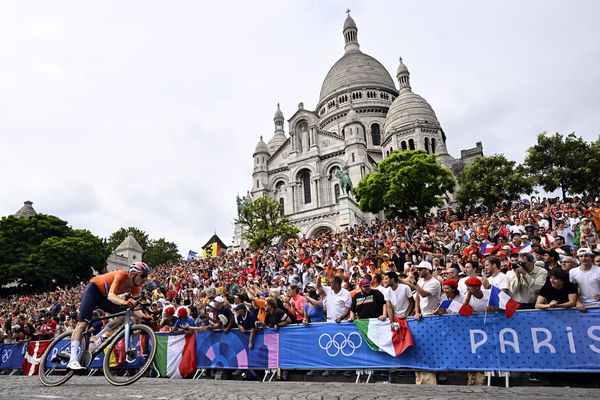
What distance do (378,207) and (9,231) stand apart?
130 ft

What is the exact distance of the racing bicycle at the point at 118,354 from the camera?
6320 millimetres

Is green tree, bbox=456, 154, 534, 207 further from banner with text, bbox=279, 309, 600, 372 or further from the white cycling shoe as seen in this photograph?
the white cycling shoe

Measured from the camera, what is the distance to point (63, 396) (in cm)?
518

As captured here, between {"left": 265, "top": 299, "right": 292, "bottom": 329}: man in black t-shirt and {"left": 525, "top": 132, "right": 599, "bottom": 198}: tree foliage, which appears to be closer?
{"left": 265, "top": 299, "right": 292, "bottom": 329}: man in black t-shirt

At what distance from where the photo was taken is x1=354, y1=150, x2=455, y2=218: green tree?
34.2 metres

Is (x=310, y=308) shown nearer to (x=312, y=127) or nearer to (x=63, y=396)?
(x=63, y=396)

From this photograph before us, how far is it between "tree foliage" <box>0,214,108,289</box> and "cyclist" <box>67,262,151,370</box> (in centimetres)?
4446

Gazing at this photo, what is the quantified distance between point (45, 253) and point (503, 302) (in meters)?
49.2

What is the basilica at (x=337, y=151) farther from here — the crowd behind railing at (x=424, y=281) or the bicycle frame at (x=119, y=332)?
the bicycle frame at (x=119, y=332)

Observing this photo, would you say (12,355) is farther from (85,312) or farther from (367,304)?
(367,304)

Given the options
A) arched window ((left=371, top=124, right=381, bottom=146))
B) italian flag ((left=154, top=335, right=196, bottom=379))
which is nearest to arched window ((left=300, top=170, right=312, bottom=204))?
arched window ((left=371, top=124, right=381, bottom=146))

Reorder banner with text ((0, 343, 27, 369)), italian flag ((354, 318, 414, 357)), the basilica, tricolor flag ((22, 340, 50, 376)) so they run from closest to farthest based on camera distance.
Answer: italian flag ((354, 318, 414, 357))
tricolor flag ((22, 340, 50, 376))
banner with text ((0, 343, 27, 369))
the basilica

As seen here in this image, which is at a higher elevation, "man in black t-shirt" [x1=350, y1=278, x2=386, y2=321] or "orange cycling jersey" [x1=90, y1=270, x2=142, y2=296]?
"orange cycling jersey" [x1=90, y1=270, x2=142, y2=296]

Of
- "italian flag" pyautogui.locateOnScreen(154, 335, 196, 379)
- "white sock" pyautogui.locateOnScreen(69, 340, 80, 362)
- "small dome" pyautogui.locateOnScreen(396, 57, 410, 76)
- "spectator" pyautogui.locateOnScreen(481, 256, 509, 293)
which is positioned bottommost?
"italian flag" pyautogui.locateOnScreen(154, 335, 196, 379)
